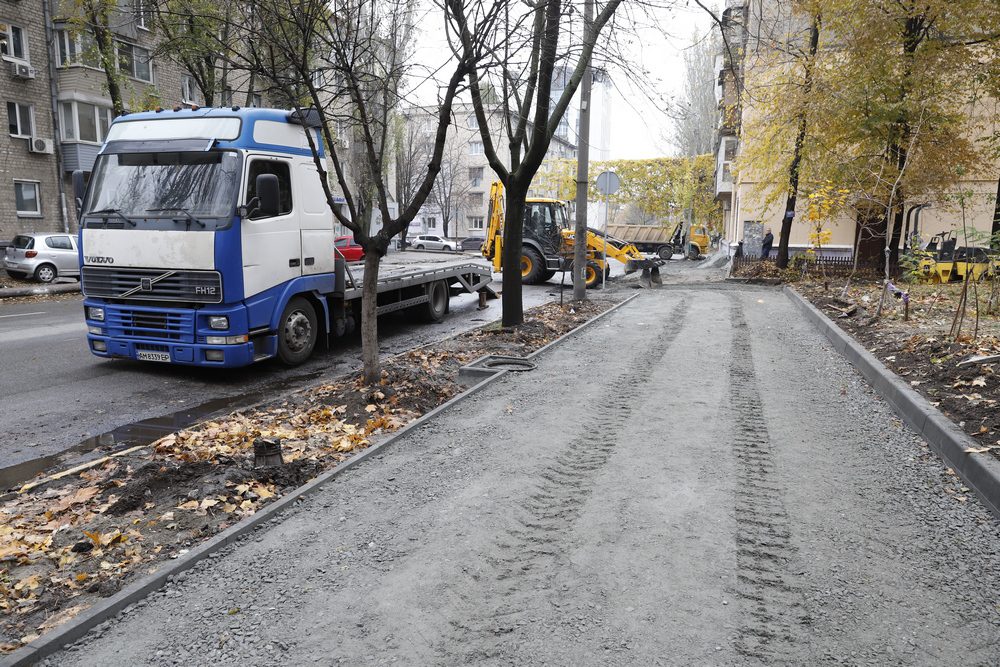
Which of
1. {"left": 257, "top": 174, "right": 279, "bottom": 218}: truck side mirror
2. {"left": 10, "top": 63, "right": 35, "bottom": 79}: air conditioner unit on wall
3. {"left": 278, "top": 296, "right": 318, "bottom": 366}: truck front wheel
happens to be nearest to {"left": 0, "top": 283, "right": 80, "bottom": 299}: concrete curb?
{"left": 10, "top": 63, "right": 35, "bottom": 79}: air conditioner unit on wall

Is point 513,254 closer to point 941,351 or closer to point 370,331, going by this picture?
point 370,331

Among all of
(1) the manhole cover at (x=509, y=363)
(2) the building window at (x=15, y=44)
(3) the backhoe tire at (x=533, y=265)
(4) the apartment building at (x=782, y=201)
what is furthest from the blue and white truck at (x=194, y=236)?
(2) the building window at (x=15, y=44)

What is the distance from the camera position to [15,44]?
1056 inches

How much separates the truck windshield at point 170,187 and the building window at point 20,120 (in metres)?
23.0

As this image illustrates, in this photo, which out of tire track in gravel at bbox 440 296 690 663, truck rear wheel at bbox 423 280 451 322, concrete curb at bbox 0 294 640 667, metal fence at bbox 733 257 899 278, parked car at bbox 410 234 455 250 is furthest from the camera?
parked car at bbox 410 234 455 250

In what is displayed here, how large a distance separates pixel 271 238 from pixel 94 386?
2693mm

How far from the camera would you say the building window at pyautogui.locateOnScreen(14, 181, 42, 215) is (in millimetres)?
26891

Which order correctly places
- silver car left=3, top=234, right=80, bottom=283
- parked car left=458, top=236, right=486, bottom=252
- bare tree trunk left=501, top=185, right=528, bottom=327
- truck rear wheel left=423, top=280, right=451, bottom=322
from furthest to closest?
parked car left=458, top=236, right=486, bottom=252 < silver car left=3, top=234, right=80, bottom=283 < truck rear wheel left=423, top=280, right=451, bottom=322 < bare tree trunk left=501, top=185, right=528, bottom=327

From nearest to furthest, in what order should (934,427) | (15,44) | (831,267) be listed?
(934,427)
(831,267)
(15,44)

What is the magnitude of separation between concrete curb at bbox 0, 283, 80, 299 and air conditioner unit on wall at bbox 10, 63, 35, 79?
10.8 meters

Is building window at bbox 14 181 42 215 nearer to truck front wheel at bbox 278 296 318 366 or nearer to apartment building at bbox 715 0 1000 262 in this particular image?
truck front wheel at bbox 278 296 318 366

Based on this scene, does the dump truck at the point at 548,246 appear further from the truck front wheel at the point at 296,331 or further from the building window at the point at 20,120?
the building window at the point at 20,120

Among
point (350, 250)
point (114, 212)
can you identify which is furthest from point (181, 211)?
point (350, 250)

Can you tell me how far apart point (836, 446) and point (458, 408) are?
11.3ft
